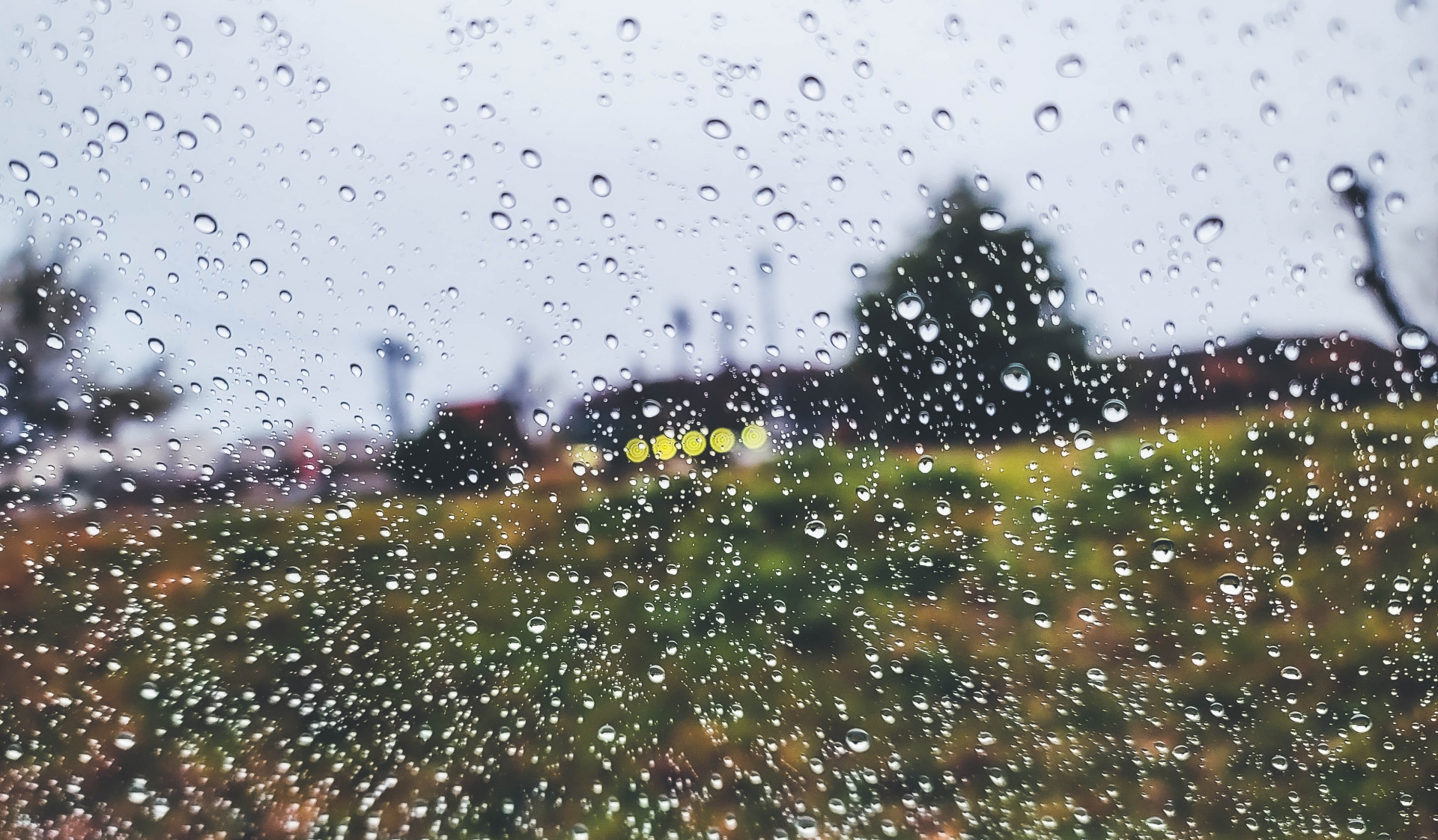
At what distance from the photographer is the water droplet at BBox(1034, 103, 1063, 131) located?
1.13 metres

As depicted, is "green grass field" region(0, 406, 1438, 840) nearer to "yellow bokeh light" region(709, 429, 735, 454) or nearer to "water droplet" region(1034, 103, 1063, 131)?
"yellow bokeh light" region(709, 429, 735, 454)

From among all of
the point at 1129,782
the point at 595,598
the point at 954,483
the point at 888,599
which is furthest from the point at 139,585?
the point at 1129,782

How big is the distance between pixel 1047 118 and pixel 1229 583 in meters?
0.96

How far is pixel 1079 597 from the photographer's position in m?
1.45

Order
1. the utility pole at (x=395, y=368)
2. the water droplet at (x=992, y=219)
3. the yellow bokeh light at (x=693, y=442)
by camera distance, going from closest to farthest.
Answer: the water droplet at (x=992, y=219) → the utility pole at (x=395, y=368) → the yellow bokeh light at (x=693, y=442)

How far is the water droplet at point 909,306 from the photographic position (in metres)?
1.28

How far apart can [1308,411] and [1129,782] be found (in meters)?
0.80

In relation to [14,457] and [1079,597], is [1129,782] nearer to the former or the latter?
[1079,597]

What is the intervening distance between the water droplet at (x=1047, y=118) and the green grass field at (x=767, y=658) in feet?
1.87

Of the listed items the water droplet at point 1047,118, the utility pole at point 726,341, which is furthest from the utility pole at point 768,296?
the water droplet at point 1047,118

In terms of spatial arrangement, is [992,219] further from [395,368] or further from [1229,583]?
[395,368]

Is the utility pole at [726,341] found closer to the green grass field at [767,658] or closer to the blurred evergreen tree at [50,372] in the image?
the green grass field at [767,658]

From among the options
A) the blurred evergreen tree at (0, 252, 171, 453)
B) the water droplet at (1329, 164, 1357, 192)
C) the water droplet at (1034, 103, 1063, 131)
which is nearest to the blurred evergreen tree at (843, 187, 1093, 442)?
the water droplet at (1034, 103, 1063, 131)

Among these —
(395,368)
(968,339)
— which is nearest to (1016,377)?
(968,339)
